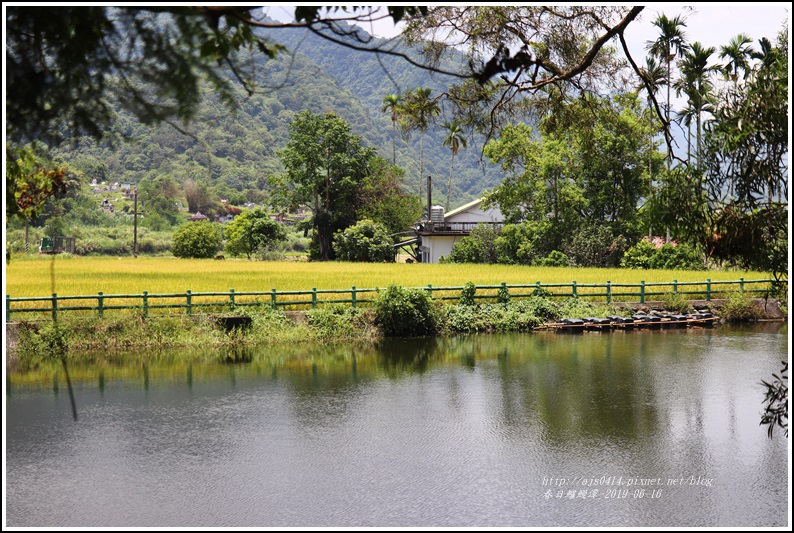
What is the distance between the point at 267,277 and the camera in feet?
85.1

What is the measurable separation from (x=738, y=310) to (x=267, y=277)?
14126mm

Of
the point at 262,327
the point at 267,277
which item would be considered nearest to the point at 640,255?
the point at 267,277

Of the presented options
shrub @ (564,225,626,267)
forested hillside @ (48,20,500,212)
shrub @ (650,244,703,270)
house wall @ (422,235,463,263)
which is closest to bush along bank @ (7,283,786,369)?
shrub @ (650,244,703,270)

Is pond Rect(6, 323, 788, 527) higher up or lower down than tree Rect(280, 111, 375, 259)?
lower down

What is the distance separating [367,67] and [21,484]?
487 feet

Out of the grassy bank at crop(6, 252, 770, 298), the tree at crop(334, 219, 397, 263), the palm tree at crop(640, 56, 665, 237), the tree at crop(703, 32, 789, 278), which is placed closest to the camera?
the tree at crop(703, 32, 789, 278)

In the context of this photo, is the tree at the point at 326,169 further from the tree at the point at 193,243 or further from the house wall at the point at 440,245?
the tree at the point at 193,243

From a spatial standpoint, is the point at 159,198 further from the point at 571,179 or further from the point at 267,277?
the point at 267,277

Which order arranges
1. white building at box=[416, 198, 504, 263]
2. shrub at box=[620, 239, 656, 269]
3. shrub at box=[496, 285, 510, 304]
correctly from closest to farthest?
shrub at box=[496, 285, 510, 304]
shrub at box=[620, 239, 656, 269]
white building at box=[416, 198, 504, 263]

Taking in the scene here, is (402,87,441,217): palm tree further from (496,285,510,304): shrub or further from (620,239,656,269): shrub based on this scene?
(620,239,656,269): shrub

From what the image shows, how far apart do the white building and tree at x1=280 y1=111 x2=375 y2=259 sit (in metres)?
4.70

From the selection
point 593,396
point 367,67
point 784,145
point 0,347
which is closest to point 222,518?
point 0,347

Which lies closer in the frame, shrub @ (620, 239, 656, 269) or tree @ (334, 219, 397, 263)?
shrub @ (620, 239, 656, 269)

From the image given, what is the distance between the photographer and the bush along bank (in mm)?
16250
